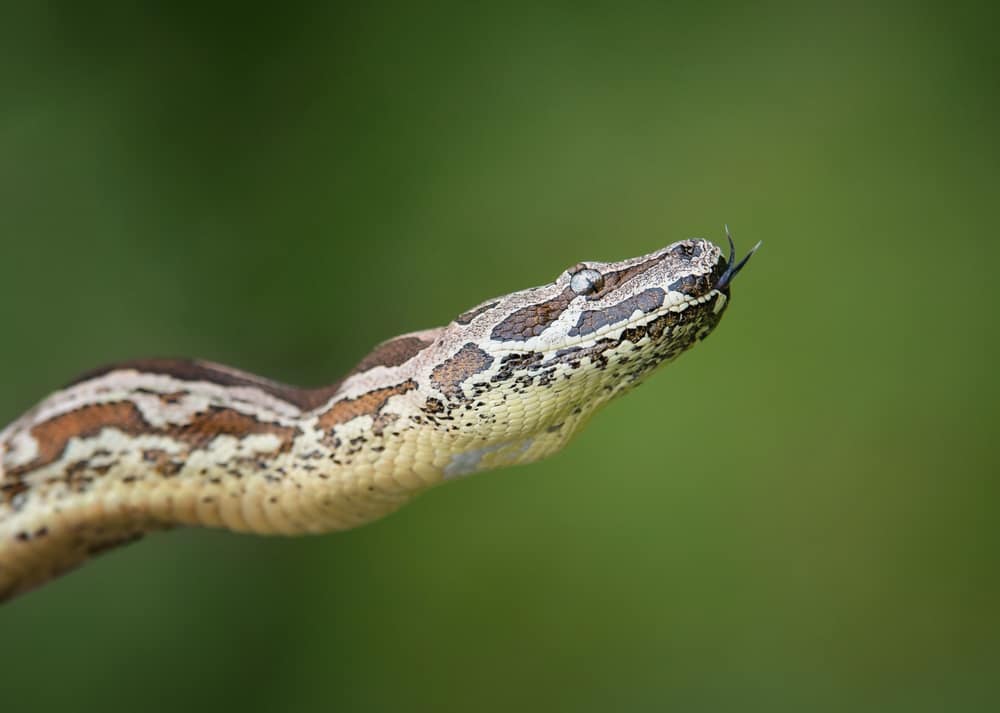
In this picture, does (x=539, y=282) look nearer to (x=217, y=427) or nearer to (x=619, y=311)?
(x=217, y=427)

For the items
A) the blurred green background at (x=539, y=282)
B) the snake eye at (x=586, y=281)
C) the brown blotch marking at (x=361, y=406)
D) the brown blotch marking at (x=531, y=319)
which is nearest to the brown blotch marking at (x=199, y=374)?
the brown blotch marking at (x=361, y=406)

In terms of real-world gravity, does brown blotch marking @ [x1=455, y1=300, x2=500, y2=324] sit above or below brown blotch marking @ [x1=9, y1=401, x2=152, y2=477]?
below


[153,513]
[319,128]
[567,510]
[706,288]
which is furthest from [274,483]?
[319,128]

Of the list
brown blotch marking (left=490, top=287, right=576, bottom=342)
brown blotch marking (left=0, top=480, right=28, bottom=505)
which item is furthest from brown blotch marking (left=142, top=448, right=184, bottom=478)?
brown blotch marking (left=490, top=287, right=576, bottom=342)

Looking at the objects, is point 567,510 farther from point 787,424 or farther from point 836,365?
point 836,365

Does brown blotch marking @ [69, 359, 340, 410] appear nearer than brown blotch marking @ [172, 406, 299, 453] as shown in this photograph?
No

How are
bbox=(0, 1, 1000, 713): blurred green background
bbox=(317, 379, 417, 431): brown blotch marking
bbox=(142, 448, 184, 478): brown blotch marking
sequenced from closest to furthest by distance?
bbox=(317, 379, 417, 431): brown blotch marking < bbox=(142, 448, 184, 478): brown blotch marking < bbox=(0, 1, 1000, 713): blurred green background

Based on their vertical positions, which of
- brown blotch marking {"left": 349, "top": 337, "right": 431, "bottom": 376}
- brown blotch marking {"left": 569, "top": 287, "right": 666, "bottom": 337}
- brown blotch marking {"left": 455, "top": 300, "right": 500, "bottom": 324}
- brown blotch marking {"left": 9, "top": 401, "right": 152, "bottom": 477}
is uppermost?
brown blotch marking {"left": 9, "top": 401, "right": 152, "bottom": 477}

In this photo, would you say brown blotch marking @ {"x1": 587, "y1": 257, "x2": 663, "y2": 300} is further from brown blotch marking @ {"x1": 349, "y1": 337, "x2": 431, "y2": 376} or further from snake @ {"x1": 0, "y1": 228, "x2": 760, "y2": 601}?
brown blotch marking @ {"x1": 349, "y1": 337, "x2": 431, "y2": 376}
